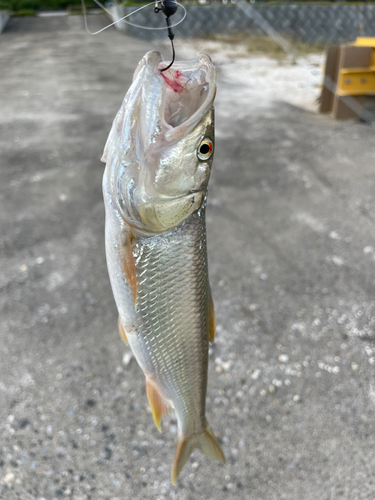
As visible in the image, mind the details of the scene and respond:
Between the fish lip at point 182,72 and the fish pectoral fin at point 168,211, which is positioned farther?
the fish pectoral fin at point 168,211

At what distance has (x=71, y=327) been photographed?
10.9ft

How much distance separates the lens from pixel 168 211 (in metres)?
1.19

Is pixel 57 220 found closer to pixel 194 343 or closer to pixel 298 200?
pixel 298 200

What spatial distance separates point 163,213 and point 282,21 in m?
20.7

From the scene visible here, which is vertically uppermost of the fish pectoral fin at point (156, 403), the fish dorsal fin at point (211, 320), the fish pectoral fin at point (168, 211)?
the fish pectoral fin at point (168, 211)

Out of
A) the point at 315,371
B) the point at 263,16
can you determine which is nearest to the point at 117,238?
the point at 315,371

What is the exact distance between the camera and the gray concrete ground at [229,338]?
236 cm

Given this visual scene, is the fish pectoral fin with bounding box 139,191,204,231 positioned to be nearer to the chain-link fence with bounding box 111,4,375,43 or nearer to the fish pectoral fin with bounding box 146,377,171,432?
the fish pectoral fin with bounding box 146,377,171,432

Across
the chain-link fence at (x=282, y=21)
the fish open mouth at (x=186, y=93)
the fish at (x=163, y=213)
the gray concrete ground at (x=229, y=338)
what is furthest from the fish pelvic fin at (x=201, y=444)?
the chain-link fence at (x=282, y=21)

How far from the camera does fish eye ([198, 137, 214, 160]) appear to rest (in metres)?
1.13

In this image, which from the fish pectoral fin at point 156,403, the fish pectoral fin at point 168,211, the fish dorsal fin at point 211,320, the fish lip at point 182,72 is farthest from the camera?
the fish pectoral fin at point 156,403

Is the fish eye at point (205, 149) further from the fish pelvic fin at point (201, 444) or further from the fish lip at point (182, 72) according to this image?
the fish pelvic fin at point (201, 444)

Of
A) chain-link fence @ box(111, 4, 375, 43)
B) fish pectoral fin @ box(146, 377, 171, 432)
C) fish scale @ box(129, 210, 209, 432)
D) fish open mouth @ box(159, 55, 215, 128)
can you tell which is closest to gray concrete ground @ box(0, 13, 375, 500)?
fish pectoral fin @ box(146, 377, 171, 432)

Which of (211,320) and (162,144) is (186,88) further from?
(211,320)
